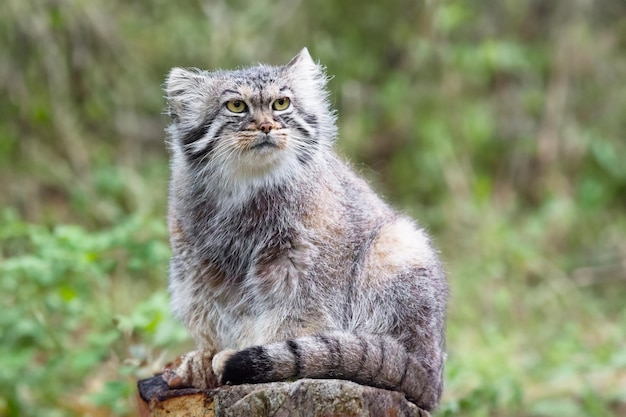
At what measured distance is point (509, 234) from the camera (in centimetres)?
1175

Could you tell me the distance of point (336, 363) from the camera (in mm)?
4938

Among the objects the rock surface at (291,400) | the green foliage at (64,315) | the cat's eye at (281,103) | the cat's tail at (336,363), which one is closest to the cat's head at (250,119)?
the cat's eye at (281,103)

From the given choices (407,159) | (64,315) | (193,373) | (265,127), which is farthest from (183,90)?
(407,159)

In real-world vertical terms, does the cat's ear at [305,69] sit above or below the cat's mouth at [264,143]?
above

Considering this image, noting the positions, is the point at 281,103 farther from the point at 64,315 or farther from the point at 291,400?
the point at 64,315

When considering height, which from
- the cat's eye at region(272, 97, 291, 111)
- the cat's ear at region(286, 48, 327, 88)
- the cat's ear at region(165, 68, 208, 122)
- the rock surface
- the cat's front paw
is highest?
the cat's ear at region(286, 48, 327, 88)

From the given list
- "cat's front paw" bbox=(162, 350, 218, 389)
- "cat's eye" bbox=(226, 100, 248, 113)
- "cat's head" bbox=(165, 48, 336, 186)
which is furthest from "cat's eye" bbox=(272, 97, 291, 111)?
"cat's front paw" bbox=(162, 350, 218, 389)

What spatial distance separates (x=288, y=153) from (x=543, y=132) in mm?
8921

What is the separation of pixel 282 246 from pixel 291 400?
112 centimetres

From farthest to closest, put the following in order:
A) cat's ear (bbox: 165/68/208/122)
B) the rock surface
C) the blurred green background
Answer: the blurred green background, cat's ear (bbox: 165/68/208/122), the rock surface

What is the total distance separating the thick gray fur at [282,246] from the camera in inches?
207

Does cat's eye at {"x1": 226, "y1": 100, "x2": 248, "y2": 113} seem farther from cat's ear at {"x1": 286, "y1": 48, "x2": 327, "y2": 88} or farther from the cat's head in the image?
cat's ear at {"x1": 286, "y1": 48, "x2": 327, "y2": 88}

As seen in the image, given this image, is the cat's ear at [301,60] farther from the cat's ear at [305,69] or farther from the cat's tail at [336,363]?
the cat's tail at [336,363]

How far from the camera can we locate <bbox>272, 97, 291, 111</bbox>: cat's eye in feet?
17.4
